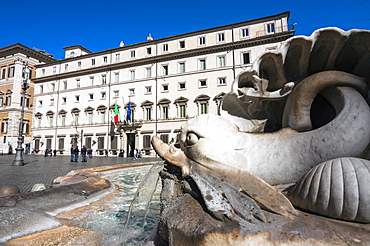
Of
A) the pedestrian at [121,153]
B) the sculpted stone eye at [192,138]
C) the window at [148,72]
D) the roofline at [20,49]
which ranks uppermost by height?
the roofline at [20,49]

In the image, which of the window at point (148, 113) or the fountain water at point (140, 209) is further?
the window at point (148, 113)

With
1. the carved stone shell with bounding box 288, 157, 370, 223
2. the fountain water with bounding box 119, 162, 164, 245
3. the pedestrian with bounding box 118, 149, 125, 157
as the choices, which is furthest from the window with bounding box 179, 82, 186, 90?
the carved stone shell with bounding box 288, 157, 370, 223

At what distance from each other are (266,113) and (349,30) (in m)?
1.00

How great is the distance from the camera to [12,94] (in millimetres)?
35281

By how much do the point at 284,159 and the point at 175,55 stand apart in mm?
27494

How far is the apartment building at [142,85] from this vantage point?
84.4ft

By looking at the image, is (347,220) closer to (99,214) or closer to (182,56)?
(99,214)

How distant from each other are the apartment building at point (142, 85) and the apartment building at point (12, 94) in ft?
8.45

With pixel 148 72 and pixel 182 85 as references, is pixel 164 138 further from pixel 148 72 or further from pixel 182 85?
pixel 148 72

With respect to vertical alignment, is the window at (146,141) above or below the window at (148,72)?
below

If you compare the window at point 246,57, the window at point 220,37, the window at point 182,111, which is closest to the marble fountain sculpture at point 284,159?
the window at point 246,57

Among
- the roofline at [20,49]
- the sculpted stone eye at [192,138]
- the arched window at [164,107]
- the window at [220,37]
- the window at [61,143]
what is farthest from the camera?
the roofline at [20,49]

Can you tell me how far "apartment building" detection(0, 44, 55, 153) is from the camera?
34.4 meters

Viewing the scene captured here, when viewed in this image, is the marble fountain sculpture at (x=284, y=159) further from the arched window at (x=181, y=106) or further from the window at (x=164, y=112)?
the window at (x=164, y=112)
